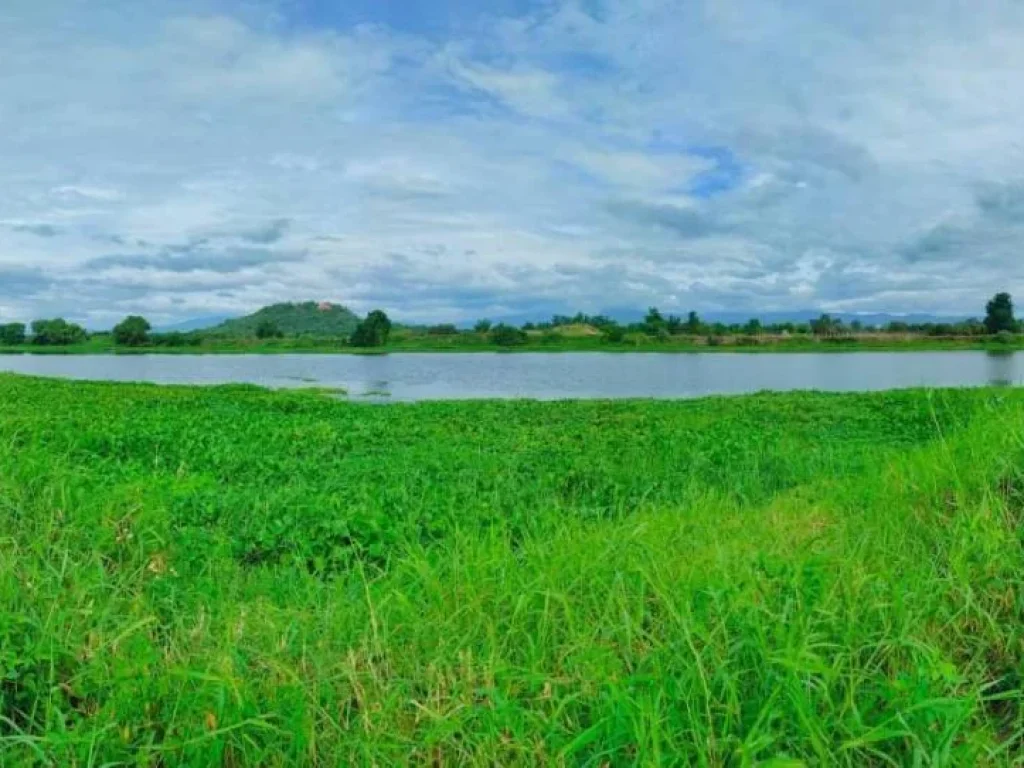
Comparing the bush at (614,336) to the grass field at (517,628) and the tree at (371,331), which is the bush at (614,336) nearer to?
the tree at (371,331)

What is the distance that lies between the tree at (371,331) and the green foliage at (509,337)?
422 inches

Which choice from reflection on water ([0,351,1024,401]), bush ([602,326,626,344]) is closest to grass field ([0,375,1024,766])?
reflection on water ([0,351,1024,401])

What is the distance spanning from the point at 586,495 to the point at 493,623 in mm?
3898

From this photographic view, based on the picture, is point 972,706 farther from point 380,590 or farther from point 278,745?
point 380,590

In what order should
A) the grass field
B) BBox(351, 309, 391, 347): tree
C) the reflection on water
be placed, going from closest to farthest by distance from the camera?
the grass field
the reflection on water
BBox(351, 309, 391, 347): tree

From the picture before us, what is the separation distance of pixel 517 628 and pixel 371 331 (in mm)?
71039

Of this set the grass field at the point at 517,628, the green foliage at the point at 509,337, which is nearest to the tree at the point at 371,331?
the green foliage at the point at 509,337

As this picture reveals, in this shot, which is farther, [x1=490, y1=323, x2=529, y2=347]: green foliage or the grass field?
[x1=490, y1=323, x2=529, y2=347]: green foliage

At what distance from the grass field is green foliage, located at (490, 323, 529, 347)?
68.2 metres

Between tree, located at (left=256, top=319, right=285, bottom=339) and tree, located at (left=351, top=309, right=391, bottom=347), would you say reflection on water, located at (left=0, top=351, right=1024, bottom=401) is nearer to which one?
tree, located at (left=351, top=309, right=391, bottom=347)

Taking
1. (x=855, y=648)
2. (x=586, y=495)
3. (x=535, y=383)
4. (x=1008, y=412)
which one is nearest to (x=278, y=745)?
(x=855, y=648)

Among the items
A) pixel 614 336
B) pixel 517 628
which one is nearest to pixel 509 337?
pixel 614 336

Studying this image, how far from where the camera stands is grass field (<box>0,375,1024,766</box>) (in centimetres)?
243

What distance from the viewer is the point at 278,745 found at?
100 inches
